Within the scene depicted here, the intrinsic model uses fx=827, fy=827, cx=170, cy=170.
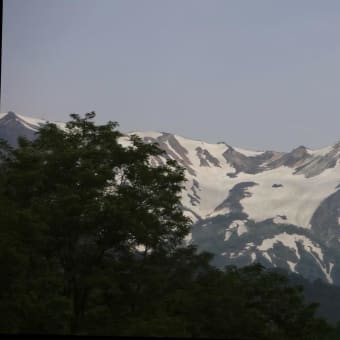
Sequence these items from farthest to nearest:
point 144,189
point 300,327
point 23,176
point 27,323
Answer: point 300,327 → point 144,189 → point 23,176 → point 27,323

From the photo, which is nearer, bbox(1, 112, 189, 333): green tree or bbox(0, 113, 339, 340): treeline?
bbox(0, 113, 339, 340): treeline

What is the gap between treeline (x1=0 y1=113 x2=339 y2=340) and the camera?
155 ft

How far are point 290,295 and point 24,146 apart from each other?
23.4 meters

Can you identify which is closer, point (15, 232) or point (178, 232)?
point (15, 232)

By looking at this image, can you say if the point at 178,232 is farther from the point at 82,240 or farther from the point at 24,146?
the point at 24,146

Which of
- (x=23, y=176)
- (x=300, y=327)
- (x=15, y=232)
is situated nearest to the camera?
(x=15, y=232)

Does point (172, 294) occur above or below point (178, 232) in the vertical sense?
below

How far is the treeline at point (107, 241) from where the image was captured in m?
47.2

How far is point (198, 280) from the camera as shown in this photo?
5928 centimetres

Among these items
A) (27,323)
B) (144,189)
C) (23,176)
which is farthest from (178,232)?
(27,323)

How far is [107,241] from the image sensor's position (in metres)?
52.0

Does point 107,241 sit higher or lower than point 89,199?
lower

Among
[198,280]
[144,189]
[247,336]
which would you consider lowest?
[247,336]

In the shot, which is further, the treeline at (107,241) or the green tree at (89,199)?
the green tree at (89,199)
